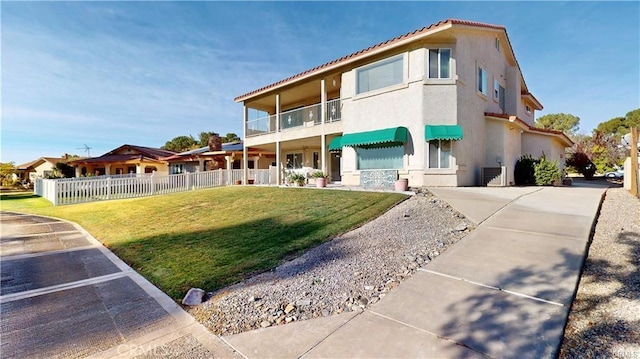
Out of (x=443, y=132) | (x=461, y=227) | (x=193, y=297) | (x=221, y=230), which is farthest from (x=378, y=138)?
(x=193, y=297)

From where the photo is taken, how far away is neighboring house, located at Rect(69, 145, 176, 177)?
3720cm

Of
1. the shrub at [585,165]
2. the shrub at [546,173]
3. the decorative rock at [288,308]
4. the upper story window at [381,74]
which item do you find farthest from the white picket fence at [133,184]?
the shrub at [585,165]

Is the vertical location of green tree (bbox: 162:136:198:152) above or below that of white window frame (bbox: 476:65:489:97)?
above

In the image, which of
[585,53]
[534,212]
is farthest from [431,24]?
[585,53]

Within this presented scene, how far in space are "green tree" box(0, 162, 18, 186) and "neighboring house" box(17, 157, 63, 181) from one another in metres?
3.63

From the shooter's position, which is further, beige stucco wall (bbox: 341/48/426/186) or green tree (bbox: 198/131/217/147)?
green tree (bbox: 198/131/217/147)

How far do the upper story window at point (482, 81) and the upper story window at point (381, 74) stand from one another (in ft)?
15.9

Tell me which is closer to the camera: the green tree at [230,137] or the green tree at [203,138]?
the green tree at [203,138]

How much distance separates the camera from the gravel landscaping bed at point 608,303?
290 cm

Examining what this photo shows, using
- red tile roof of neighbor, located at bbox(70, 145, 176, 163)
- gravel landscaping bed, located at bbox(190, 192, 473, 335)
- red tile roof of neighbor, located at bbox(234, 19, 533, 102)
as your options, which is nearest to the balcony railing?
red tile roof of neighbor, located at bbox(234, 19, 533, 102)

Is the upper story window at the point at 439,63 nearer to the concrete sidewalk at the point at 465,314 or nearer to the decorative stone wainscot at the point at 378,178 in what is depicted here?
the decorative stone wainscot at the point at 378,178

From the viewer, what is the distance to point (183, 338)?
349 centimetres

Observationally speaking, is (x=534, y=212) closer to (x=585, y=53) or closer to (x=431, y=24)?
(x=431, y=24)

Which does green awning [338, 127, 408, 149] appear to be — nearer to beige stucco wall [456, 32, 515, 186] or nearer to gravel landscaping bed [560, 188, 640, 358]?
beige stucco wall [456, 32, 515, 186]
